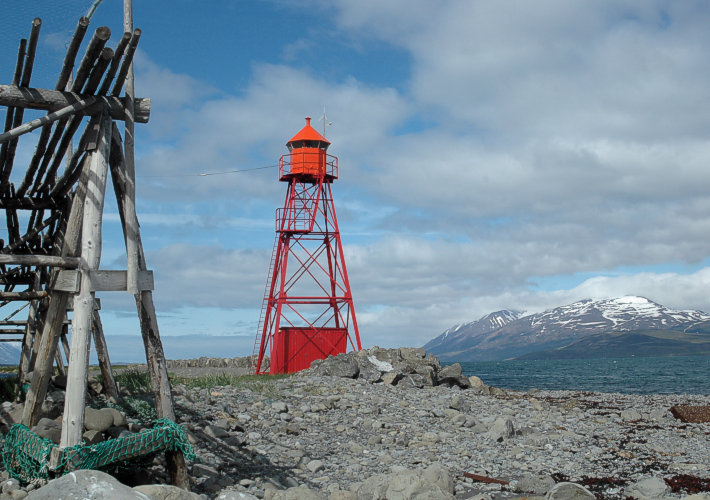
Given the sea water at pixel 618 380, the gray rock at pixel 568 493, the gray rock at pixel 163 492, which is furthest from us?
the sea water at pixel 618 380

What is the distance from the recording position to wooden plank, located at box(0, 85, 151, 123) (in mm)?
9250

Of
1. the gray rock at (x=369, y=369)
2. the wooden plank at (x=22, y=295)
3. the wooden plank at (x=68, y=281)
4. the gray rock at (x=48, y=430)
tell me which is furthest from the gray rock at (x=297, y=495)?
the gray rock at (x=369, y=369)

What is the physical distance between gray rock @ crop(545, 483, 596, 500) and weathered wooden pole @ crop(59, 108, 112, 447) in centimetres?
742

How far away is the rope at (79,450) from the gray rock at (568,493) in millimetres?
5887

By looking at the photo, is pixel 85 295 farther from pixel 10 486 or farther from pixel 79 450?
pixel 10 486

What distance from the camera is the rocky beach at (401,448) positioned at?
37.0 ft

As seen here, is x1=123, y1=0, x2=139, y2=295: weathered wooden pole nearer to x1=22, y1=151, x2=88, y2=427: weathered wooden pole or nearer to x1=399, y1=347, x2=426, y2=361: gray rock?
x1=22, y1=151, x2=88, y2=427: weathered wooden pole

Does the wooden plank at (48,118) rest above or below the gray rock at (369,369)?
above

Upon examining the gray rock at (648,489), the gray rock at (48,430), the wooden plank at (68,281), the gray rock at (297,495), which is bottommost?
the gray rock at (648,489)

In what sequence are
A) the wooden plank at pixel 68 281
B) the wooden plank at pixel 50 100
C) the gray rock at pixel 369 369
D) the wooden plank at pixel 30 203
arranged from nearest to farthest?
1. the wooden plank at pixel 50 100
2. the wooden plank at pixel 68 281
3. the wooden plank at pixel 30 203
4. the gray rock at pixel 369 369

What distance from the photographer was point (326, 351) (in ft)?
107

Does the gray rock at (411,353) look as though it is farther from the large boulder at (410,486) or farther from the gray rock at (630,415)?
the large boulder at (410,486)

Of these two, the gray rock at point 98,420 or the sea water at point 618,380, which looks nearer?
the gray rock at point 98,420

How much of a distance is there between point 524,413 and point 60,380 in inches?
609
